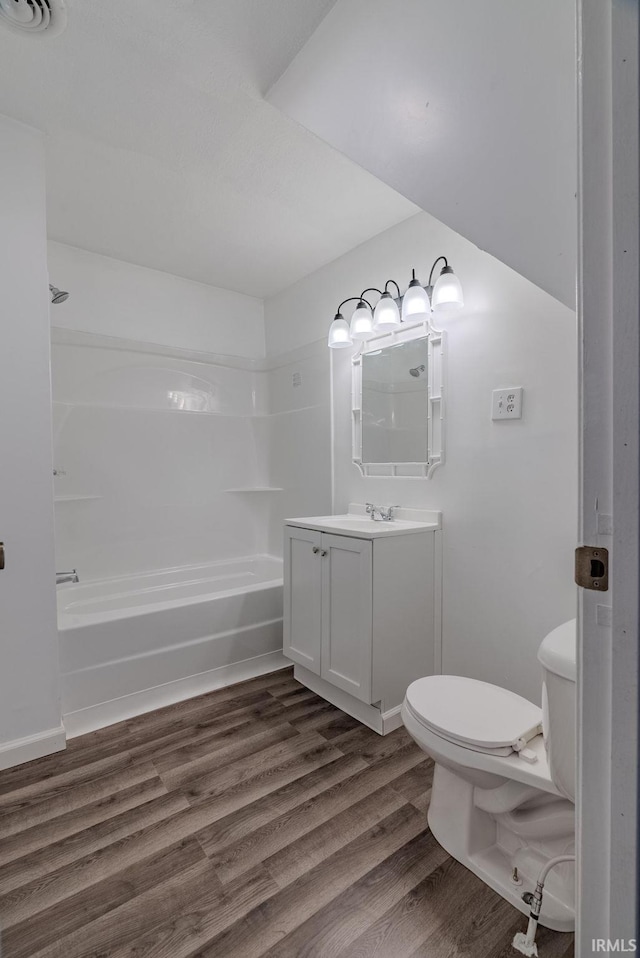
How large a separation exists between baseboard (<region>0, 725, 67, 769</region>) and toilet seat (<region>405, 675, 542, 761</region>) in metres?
1.47

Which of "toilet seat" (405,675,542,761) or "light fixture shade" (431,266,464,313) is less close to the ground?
"light fixture shade" (431,266,464,313)

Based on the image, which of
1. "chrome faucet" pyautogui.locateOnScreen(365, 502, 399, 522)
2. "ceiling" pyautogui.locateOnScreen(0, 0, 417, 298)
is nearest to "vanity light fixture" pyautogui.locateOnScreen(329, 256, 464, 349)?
"ceiling" pyautogui.locateOnScreen(0, 0, 417, 298)

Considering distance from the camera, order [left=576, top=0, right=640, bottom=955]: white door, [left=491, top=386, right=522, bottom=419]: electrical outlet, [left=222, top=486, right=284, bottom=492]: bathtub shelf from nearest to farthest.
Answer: [left=576, top=0, right=640, bottom=955]: white door, [left=491, top=386, right=522, bottom=419]: electrical outlet, [left=222, top=486, right=284, bottom=492]: bathtub shelf

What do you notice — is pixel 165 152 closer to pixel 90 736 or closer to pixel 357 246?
pixel 357 246

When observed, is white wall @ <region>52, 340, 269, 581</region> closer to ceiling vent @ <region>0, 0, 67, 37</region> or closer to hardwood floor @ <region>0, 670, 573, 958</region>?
hardwood floor @ <region>0, 670, 573, 958</region>

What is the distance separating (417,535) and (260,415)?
1906 mm

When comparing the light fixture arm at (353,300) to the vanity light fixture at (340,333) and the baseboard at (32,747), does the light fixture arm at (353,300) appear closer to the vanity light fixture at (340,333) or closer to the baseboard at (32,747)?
the vanity light fixture at (340,333)

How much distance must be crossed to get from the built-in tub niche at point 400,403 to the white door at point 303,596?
0.58 meters

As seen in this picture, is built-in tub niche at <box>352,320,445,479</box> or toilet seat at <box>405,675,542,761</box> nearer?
toilet seat at <box>405,675,542,761</box>

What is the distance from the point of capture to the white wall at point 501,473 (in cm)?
171

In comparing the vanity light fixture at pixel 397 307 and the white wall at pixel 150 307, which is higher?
the white wall at pixel 150 307

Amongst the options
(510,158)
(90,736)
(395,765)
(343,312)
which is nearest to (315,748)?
(395,765)

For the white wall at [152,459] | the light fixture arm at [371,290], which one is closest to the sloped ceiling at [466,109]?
the light fixture arm at [371,290]

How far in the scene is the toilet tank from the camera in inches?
39.3
